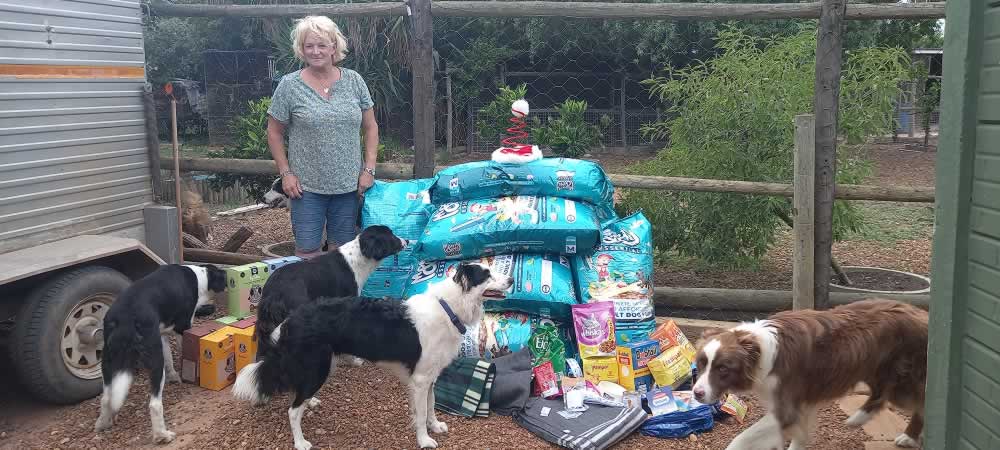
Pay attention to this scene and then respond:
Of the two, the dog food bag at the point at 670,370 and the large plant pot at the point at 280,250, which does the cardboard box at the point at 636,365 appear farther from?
the large plant pot at the point at 280,250

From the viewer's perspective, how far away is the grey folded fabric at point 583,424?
353cm

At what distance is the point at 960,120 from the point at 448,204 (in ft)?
9.98

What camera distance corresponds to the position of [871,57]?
5.74m

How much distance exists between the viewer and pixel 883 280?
606 centimetres

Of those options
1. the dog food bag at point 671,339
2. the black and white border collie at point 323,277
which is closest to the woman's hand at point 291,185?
the black and white border collie at point 323,277

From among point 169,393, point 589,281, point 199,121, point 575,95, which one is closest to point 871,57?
point 589,281

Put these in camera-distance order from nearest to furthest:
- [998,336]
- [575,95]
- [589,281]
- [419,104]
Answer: [998,336] < [589,281] < [419,104] < [575,95]

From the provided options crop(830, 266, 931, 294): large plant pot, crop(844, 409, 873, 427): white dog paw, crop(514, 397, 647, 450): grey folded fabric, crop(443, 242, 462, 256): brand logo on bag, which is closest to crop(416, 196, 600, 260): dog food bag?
crop(443, 242, 462, 256): brand logo on bag

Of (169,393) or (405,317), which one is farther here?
(169,393)

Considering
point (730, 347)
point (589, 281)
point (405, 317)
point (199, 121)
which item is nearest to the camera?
point (730, 347)

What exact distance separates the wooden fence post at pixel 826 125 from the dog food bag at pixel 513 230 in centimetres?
153

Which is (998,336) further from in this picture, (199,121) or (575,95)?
(199,121)

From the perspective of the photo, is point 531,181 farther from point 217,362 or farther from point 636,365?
point 217,362

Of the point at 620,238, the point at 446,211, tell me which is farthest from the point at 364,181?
the point at 620,238
